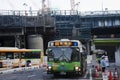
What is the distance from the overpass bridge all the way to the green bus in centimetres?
5026

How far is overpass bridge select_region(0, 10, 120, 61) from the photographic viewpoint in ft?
258

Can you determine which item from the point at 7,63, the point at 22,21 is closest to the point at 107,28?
the point at 22,21

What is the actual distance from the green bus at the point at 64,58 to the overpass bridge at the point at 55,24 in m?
50.3

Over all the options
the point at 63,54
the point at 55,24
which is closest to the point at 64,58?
the point at 63,54

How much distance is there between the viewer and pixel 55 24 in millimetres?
82938

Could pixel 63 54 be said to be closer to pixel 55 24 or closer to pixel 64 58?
pixel 64 58

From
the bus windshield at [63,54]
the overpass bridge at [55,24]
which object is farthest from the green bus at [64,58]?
the overpass bridge at [55,24]

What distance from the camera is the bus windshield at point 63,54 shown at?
27.5m

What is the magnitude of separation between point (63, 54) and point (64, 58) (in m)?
0.30

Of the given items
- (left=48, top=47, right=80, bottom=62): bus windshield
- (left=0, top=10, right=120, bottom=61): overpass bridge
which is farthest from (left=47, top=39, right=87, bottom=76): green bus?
(left=0, top=10, right=120, bottom=61): overpass bridge

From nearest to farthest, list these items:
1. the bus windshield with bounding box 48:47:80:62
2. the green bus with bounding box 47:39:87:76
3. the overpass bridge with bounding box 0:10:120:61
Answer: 1. the green bus with bounding box 47:39:87:76
2. the bus windshield with bounding box 48:47:80:62
3. the overpass bridge with bounding box 0:10:120:61

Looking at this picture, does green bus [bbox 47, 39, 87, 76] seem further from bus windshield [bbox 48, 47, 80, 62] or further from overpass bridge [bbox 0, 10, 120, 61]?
overpass bridge [bbox 0, 10, 120, 61]

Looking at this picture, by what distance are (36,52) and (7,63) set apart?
10.1m

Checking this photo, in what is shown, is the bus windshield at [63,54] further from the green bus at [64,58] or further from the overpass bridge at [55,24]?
the overpass bridge at [55,24]
